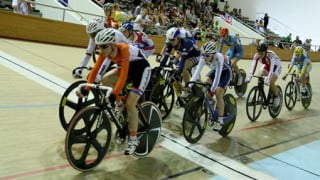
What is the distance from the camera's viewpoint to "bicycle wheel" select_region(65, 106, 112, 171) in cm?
305

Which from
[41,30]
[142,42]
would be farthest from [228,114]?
[41,30]

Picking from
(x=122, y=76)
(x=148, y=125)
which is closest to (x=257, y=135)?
(x=148, y=125)

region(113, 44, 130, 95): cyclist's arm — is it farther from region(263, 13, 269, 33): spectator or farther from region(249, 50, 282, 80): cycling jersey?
region(263, 13, 269, 33): spectator

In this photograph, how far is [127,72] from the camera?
10.9 feet

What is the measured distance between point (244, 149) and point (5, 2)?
35.9 ft

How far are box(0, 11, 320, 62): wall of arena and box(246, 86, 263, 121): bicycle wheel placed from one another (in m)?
7.71

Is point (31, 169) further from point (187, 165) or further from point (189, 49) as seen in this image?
point (189, 49)

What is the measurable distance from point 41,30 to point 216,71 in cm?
824

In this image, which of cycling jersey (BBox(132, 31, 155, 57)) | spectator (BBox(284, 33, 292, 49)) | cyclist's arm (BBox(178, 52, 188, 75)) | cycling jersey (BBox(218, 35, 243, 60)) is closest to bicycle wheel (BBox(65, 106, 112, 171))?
cyclist's arm (BBox(178, 52, 188, 75))

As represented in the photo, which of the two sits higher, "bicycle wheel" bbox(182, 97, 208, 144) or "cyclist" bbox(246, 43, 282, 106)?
"cyclist" bbox(246, 43, 282, 106)

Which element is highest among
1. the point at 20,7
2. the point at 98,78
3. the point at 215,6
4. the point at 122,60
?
the point at 215,6

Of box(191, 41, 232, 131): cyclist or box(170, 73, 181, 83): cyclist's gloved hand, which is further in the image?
box(170, 73, 181, 83): cyclist's gloved hand

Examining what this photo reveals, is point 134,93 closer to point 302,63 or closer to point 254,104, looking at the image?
point 254,104

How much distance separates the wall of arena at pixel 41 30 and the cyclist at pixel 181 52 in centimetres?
676
